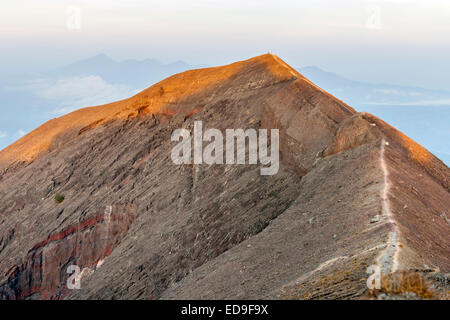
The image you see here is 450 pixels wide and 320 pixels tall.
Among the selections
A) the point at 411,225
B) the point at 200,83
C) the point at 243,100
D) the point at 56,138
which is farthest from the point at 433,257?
the point at 56,138

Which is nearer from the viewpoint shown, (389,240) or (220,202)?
(389,240)

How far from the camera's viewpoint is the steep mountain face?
1853 cm

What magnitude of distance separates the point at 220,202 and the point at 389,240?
1503cm

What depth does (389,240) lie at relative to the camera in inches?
642

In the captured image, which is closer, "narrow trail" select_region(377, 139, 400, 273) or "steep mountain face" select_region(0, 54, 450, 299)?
"narrow trail" select_region(377, 139, 400, 273)

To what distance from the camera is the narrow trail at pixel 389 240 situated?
46.4 feet

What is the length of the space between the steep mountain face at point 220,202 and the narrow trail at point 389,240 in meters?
0.06

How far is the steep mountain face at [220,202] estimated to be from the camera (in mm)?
18531

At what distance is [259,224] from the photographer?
27.0 metres

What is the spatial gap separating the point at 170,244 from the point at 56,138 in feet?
79.7

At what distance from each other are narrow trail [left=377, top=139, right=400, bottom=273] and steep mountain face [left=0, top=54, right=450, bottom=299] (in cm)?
6

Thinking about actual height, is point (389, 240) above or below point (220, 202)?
below

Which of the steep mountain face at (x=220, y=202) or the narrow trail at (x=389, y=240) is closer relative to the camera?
the narrow trail at (x=389, y=240)

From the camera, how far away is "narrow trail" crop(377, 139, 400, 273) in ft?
46.4
